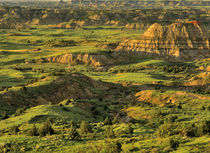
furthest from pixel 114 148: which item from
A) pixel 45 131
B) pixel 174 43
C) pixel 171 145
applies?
pixel 174 43

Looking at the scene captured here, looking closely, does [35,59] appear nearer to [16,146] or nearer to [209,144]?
[16,146]

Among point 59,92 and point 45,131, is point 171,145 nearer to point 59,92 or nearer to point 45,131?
point 45,131

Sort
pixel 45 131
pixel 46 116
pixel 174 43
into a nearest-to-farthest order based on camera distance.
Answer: pixel 45 131 < pixel 46 116 < pixel 174 43

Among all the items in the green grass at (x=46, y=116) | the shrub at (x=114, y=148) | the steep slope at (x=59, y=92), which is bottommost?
the steep slope at (x=59, y=92)

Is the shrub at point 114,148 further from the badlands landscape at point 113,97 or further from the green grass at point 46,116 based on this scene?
the green grass at point 46,116

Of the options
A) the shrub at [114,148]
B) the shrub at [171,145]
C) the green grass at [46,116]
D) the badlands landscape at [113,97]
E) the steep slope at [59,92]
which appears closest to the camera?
the shrub at [171,145]

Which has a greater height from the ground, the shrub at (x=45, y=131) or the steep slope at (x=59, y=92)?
the shrub at (x=45, y=131)

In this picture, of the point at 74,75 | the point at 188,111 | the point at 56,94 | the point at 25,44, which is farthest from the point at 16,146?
the point at 25,44

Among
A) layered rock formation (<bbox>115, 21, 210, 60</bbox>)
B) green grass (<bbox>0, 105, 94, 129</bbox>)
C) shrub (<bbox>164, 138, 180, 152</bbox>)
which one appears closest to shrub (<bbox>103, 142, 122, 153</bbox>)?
shrub (<bbox>164, 138, 180, 152</bbox>)

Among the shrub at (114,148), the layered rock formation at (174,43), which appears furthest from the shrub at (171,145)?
the layered rock formation at (174,43)

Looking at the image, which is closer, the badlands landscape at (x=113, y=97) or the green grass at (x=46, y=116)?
the badlands landscape at (x=113, y=97)

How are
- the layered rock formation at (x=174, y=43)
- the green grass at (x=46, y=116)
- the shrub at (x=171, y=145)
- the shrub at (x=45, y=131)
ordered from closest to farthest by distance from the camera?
the shrub at (x=171, y=145), the shrub at (x=45, y=131), the green grass at (x=46, y=116), the layered rock formation at (x=174, y=43)
